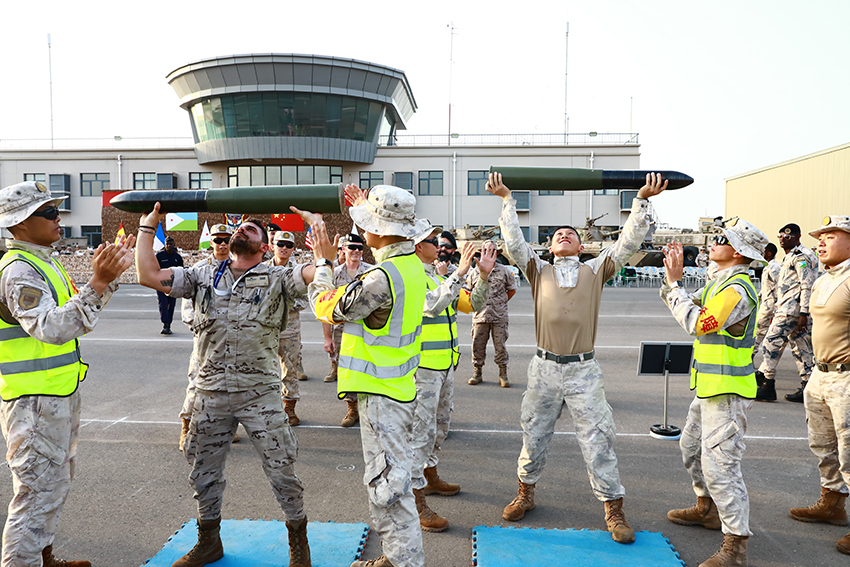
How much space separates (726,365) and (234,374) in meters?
3.39

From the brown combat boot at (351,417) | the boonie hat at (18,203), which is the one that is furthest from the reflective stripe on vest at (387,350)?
the brown combat boot at (351,417)

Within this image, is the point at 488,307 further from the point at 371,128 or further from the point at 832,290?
the point at 371,128

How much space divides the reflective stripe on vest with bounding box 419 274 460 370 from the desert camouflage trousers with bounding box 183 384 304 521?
149 centimetres

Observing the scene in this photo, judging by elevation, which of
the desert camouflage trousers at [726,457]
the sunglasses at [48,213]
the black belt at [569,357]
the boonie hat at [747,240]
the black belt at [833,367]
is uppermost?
the sunglasses at [48,213]

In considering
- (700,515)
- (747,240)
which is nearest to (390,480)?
(700,515)

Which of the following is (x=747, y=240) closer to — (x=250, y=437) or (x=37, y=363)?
(x=250, y=437)

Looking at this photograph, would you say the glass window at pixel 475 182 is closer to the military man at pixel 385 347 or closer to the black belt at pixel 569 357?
the black belt at pixel 569 357

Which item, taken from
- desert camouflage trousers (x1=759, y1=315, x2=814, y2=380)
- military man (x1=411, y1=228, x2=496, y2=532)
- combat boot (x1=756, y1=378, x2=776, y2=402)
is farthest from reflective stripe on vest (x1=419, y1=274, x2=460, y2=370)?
desert camouflage trousers (x1=759, y1=315, x2=814, y2=380)

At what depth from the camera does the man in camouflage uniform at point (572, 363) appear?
14.1ft

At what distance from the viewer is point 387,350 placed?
346 centimetres

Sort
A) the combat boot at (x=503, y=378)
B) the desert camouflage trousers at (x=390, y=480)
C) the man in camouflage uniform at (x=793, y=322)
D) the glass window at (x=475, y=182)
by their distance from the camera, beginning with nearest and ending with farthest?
1. the desert camouflage trousers at (x=390, y=480)
2. the man in camouflage uniform at (x=793, y=322)
3. the combat boot at (x=503, y=378)
4. the glass window at (x=475, y=182)

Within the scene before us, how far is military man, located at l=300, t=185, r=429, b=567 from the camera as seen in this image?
10.9ft

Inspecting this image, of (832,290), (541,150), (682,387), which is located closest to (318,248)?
(832,290)

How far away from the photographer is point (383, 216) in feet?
11.7
